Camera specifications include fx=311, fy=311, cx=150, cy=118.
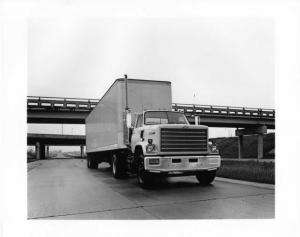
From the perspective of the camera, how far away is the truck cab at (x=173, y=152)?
9.08 meters

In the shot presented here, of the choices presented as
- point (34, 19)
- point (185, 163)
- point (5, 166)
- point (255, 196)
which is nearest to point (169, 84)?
point (185, 163)

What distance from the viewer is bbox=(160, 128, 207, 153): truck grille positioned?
9.23 meters

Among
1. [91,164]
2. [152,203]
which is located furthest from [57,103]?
[152,203]

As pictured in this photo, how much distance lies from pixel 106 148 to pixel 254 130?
2670 cm

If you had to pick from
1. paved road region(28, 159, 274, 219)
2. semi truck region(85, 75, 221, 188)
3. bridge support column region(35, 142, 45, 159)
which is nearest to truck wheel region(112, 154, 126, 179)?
semi truck region(85, 75, 221, 188)

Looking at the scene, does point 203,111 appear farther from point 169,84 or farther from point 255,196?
point 255,196

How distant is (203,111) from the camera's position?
36531 millimetres

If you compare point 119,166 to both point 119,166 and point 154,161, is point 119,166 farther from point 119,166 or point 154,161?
point 154,161

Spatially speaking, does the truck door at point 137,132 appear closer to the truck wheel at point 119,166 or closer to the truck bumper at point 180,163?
the truck bumper at point 180,163

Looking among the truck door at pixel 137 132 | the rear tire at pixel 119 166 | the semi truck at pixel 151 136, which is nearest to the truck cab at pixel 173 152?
the semi truck at pixel 151 136

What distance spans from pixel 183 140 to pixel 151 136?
979 millimetres

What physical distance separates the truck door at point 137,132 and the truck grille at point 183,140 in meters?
1.20

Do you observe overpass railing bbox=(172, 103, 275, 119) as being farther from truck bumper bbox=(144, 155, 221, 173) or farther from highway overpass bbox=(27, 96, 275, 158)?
truck bumper bbox=(144, 155, 221, 173)

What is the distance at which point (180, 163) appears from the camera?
9.22m
